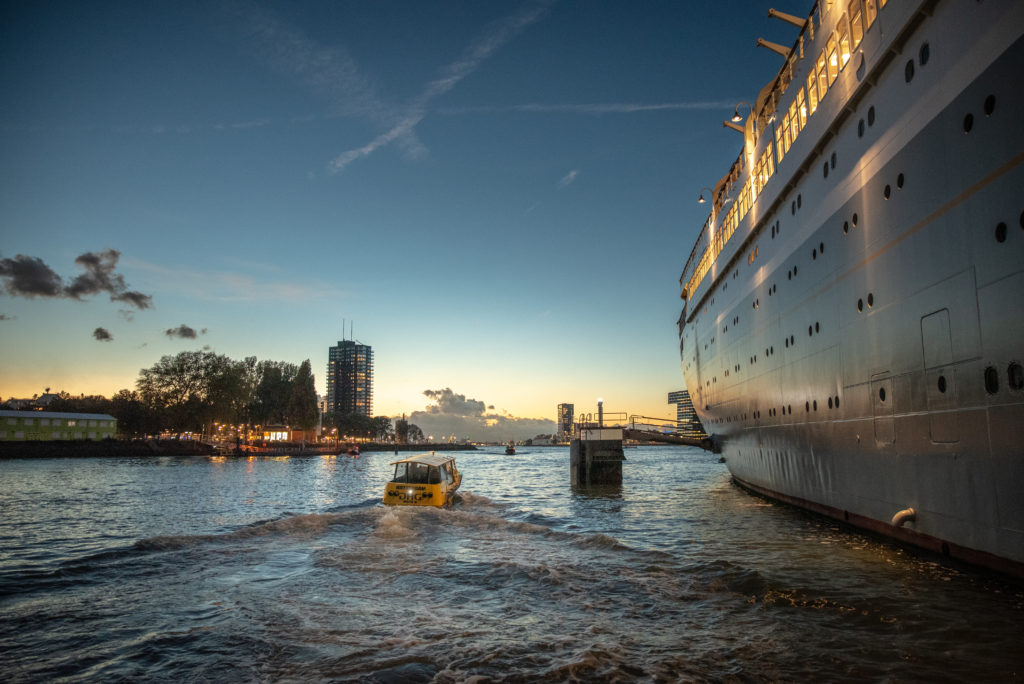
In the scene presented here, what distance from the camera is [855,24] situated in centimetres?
1284

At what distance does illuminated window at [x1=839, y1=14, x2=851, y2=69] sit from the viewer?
13320mm

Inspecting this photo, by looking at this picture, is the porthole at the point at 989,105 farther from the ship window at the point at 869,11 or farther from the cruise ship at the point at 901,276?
the ship window at the point at 869,11

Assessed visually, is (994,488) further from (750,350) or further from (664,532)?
(750,350)

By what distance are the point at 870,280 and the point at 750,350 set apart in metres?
9.96

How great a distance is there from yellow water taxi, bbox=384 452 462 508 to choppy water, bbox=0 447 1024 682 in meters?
3.61

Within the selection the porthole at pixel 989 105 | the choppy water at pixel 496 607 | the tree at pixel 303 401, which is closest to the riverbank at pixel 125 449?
the tree at pixel 303 401

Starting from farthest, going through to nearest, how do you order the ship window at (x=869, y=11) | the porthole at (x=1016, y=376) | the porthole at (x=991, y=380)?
the ship window at (x=869, y=11), the porthole at (x=991, y=380), the porthole at (x=1016, y=376)

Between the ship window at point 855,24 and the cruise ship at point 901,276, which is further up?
the ship window at point 855,24

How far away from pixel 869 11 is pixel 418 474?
2001 cm

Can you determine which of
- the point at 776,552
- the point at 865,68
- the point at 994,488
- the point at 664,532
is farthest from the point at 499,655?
the point at 865,68

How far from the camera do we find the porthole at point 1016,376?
23.9 ft

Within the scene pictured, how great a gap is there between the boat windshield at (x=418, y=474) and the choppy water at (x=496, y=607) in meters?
4.08

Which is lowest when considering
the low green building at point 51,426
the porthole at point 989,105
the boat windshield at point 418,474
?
the boat windshield at point 418,474

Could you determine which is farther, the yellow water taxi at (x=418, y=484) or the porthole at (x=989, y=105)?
the yellow water taxi at (x=418, y=484)
